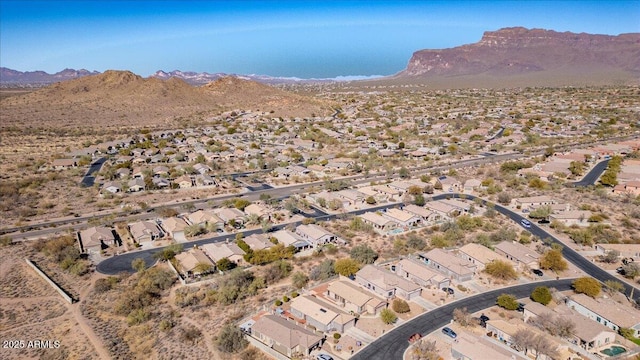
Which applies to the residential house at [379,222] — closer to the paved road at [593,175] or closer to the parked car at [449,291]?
the parked car at [449,291]

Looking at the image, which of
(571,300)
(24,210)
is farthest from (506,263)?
(24,210)

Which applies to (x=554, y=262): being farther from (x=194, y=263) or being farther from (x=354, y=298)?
(x=194, y=263)

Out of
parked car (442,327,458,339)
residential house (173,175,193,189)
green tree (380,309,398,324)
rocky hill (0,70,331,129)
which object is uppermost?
rocky hill (0,70,331,129)

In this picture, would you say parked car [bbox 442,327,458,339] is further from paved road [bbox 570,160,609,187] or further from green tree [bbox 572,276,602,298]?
paved road [bbox 570,160,609,187]

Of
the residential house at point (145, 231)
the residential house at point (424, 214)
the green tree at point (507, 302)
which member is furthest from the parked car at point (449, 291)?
the residential house at point (145, 231)

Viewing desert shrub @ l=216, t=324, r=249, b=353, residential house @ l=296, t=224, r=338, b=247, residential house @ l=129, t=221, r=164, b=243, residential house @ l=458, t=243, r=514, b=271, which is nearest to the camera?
desert shrub @ l=216, t=324, r=249, b=353

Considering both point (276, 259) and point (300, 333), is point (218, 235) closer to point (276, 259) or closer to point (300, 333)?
point (276, 259)

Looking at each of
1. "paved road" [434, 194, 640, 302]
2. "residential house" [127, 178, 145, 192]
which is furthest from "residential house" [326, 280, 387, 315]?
"residential house" [127, 178, 145, 192]
